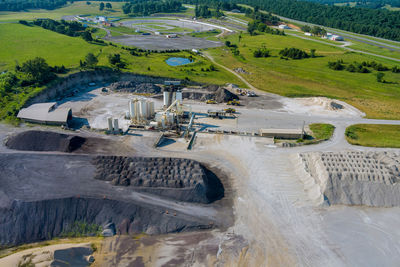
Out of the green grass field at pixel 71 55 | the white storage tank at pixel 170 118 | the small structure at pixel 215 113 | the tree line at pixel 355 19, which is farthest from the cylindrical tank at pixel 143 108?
the tree line at pixel 355 19

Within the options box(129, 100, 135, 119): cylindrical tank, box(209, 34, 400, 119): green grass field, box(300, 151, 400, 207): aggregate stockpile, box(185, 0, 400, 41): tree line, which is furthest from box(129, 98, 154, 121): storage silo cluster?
box(185, 0, 400, 41): tree line

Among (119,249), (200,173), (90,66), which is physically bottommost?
(119,249)

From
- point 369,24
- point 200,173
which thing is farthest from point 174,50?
point 369,24

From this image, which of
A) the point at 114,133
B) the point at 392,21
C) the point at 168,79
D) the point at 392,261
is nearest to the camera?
the point at 392,261

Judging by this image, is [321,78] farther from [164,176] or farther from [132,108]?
[164,176]

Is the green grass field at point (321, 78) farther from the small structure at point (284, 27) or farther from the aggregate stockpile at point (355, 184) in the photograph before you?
the small structure at point (284, 27)

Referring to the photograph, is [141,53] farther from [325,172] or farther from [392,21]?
[392,21]

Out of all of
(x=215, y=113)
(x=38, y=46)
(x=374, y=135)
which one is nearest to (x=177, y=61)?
(x=215, y=113)
